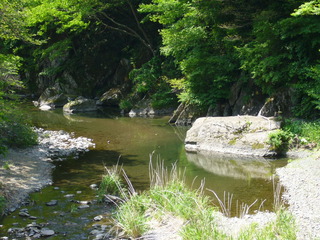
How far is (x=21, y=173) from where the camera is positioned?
10773mm

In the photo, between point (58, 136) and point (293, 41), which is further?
point (58, 136)

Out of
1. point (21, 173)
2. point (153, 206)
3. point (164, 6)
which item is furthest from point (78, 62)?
point (153, 206)

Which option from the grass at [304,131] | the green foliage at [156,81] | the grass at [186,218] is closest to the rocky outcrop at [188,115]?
the green foliage at [156,81]

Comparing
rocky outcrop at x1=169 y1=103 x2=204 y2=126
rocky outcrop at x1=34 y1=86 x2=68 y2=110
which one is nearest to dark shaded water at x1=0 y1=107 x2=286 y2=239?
rocky outcrop at x1=169 y1=103 x2=204 y2=126

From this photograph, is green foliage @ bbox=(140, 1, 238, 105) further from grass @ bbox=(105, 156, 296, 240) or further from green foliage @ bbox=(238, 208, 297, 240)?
green foliage @ bbox=(238, 208, 297, 240)

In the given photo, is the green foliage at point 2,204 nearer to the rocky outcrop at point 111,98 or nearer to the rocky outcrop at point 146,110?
the rocky outcrop at point 146,110

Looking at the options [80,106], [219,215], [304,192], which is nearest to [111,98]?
→ [80,106]

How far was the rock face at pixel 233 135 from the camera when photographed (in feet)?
44.0

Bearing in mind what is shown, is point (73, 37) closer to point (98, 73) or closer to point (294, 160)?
point (98, 73)

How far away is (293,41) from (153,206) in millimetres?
10698

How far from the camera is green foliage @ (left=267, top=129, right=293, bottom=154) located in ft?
42.5

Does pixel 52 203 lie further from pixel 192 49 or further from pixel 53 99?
pixel 53 99

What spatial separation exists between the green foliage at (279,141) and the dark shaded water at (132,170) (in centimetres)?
74

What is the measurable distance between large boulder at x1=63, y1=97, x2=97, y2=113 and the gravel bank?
19.1 m
